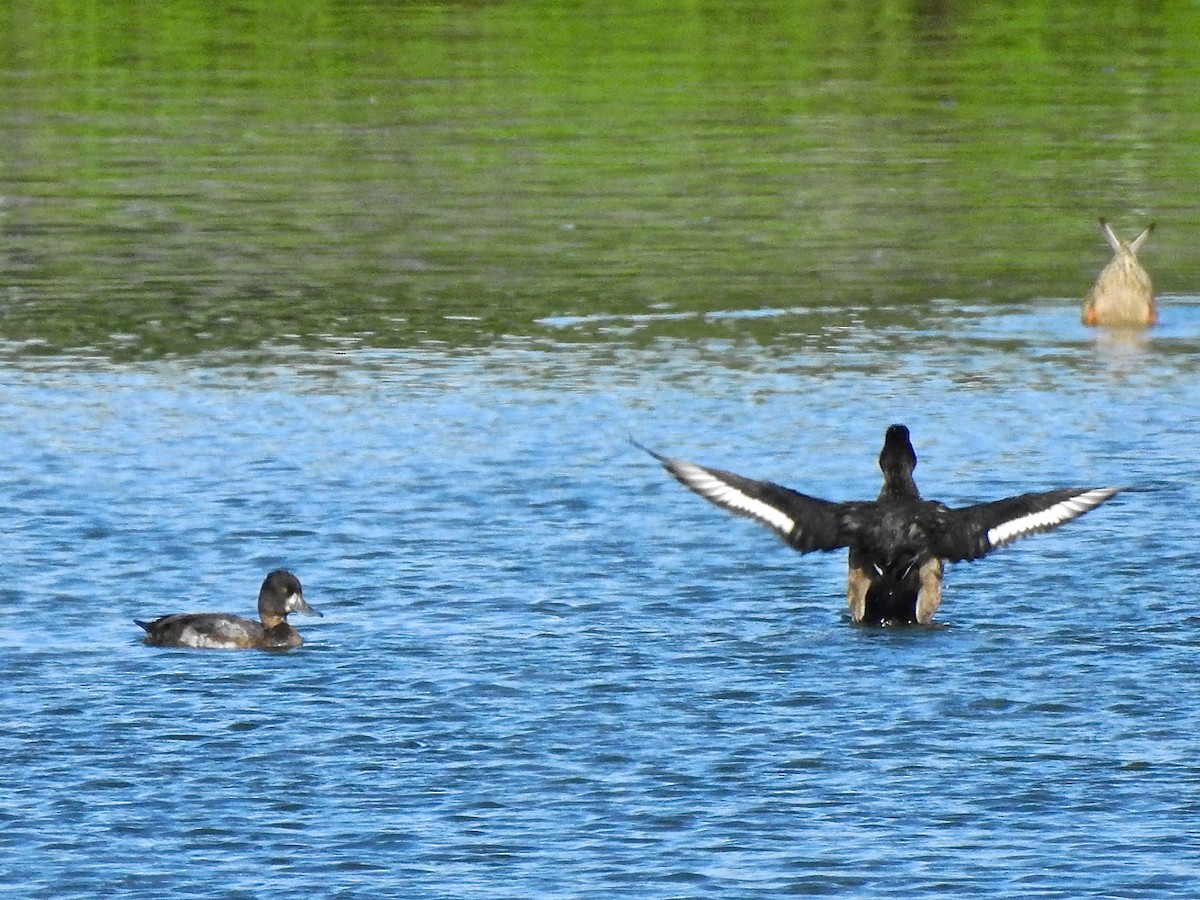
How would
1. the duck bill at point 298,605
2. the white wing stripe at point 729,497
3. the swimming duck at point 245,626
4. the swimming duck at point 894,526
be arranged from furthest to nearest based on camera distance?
the white wing stripe at point 729,497
the swimming duck at point 894,526
the duck bill at point 298,605
the swimming duck at point 245,626

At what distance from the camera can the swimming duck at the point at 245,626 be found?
14.4 metres

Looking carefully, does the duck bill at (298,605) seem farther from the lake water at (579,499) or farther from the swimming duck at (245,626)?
the lake water at (579,499)

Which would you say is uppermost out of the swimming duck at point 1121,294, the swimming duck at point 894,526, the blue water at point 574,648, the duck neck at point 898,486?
the swimming duck at point 1121,294

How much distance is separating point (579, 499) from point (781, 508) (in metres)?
2.95

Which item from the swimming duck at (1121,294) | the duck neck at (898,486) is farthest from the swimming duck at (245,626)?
the swimming duck at (1121,294)

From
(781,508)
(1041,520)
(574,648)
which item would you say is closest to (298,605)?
(574,648)

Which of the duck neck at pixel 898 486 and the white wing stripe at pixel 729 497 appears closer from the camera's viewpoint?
the white wing stripe at pixel 729 497

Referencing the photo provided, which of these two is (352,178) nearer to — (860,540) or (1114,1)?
(860,540)

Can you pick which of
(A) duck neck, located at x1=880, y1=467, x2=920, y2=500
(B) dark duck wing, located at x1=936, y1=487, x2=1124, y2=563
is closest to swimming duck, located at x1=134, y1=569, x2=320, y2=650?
(A) duck neck, located at x1=880, y1=467, x2=920, y2=500

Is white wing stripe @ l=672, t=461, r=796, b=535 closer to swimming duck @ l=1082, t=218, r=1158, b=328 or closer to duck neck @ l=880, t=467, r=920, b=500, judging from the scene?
duck neck @ l=880, t=467, r=920, b=500

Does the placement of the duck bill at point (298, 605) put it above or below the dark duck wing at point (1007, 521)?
below

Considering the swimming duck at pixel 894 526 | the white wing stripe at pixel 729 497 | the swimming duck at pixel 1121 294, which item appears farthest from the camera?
the swimming duck at pixel 1121 294

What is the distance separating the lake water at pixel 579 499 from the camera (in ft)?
38.5

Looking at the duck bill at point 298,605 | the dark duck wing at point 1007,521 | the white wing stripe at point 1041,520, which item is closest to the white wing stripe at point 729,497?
the dark duck wing at point 1007,521
